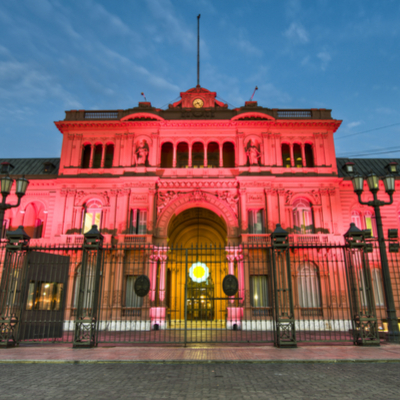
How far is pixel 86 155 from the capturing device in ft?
95.9

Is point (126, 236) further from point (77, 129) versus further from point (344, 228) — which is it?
point (344, 228)

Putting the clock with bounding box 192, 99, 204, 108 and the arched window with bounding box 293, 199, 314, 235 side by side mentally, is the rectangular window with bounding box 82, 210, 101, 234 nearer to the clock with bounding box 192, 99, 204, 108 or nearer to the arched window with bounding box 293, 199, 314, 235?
the clock with bounding box 192, 99, 204, 108

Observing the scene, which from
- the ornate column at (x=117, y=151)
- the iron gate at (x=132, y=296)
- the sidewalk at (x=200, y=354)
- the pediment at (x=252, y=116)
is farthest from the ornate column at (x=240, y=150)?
the sidewalk at (x=200, y=354)

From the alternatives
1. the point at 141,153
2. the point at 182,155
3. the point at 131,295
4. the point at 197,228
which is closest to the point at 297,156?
the point at 182,155

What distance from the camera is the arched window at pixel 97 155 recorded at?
29094 mm

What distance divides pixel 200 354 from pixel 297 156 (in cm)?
2200

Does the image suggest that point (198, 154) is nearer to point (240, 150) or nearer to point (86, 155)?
point (240, 150)

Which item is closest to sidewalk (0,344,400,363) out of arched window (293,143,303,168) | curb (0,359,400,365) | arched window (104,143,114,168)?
curb (0,359,400,365)

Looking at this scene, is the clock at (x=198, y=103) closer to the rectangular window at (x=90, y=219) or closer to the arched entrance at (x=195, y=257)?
the arched entrance at (x=195, y=257)

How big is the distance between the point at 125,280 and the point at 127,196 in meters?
6.59

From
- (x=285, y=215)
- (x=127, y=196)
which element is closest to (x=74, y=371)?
(x=127, y=196)

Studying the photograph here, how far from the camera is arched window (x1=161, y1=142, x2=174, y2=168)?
29.5 metres

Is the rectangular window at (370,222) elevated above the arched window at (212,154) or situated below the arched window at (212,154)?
below

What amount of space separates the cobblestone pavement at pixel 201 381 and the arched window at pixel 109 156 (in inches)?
842
